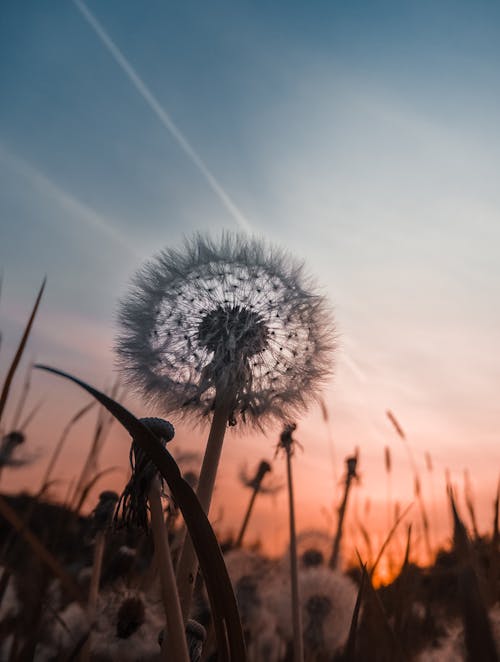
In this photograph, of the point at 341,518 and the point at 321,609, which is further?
the point at 341,518

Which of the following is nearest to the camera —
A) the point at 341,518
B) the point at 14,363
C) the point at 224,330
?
the point at 14,363

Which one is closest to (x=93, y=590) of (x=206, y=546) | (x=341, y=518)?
(x=206, y=546)

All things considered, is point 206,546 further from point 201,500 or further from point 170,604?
point 201,500

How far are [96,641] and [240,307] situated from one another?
1621 mm

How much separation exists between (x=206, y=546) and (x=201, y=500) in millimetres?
483

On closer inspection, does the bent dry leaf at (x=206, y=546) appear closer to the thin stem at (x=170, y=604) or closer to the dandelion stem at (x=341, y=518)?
the thin stem at (x=170, y=604)

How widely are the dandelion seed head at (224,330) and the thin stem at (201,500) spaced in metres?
0.34

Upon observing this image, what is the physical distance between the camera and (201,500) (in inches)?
68.9

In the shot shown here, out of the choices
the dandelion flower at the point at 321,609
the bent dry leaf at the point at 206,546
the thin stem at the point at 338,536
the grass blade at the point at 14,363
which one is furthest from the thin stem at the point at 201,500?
the thin stem at the point at 338,536

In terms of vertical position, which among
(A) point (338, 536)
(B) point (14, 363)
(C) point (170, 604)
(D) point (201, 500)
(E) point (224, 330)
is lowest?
(C) point (170, 604)

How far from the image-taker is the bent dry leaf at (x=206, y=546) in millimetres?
1265

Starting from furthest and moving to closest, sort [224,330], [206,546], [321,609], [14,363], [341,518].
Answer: [341,518], [321,609], [224,330], [14,363], [206,546]

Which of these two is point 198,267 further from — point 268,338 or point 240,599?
point 240,599

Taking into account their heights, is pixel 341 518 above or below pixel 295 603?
above
